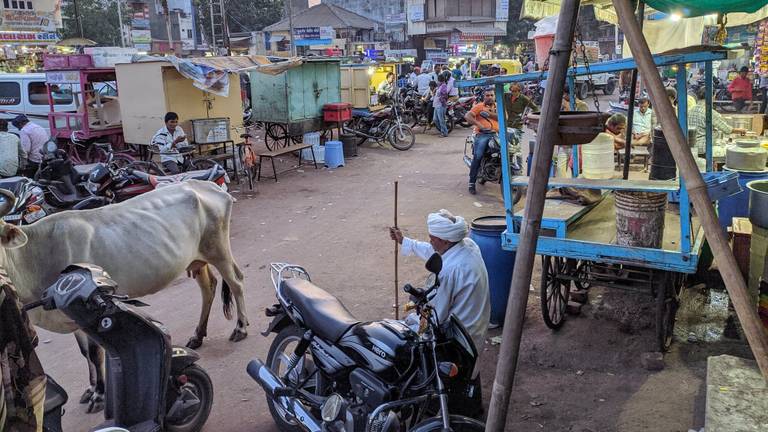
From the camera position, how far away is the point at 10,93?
1338cm

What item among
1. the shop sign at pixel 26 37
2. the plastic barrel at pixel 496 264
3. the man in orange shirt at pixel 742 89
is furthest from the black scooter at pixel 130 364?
the shop sign at pixel 26 37

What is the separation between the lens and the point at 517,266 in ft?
8.15

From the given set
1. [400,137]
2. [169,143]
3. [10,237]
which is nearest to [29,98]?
[169,143]

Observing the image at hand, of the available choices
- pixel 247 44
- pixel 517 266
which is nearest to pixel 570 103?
pixel 517 266

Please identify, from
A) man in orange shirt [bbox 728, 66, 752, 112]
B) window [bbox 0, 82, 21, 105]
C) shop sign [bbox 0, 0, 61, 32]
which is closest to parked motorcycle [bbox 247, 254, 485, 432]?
window [bbox 0, 82, 21, 105]

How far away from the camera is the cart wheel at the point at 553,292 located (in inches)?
206

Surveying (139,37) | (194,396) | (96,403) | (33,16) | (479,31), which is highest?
(33,16)

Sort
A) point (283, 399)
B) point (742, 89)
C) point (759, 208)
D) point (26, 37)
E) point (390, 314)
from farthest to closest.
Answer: point (26, 37) < point (742, 89) < point (390, 314) < point (759, 208) < point (283, 399)

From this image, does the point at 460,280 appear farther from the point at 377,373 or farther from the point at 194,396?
the point at 194,396

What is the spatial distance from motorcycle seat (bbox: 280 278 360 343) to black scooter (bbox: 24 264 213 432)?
79 cm

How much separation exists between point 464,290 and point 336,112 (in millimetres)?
11273

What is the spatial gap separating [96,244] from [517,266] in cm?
338

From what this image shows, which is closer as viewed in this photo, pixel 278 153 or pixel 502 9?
pixel 278 153

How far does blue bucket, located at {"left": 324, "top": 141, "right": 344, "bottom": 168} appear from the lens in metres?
13.7
